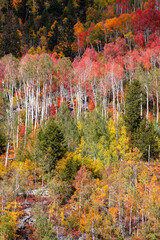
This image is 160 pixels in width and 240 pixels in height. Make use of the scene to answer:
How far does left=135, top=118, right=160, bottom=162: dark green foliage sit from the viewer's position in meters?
34.9

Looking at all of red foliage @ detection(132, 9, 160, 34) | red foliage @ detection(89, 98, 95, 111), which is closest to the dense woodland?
red foliage @ detection(89, 98, 95, 111)

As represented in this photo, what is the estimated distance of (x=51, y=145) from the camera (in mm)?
34625

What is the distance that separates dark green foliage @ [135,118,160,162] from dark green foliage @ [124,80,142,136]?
8.54ft

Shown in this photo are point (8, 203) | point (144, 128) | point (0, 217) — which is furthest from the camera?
point (144, 128)

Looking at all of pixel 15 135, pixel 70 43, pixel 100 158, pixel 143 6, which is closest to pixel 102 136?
pixel 100 158

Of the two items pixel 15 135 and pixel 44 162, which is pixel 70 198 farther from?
pixel 15 135

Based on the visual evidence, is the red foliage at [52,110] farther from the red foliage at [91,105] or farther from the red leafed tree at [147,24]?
the red leafed tree at [147,24]

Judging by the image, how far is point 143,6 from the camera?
9538 cm

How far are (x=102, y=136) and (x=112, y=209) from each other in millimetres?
11910

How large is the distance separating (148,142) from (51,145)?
14.7 metres

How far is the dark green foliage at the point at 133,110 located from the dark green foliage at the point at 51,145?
11.7m

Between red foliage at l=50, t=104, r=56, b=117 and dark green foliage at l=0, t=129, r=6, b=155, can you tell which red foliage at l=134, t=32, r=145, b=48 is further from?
dark green foliage at l=0, t=129, r=6, b=155

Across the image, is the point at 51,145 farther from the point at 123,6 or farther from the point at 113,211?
the point at 123,6

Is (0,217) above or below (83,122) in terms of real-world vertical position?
below
